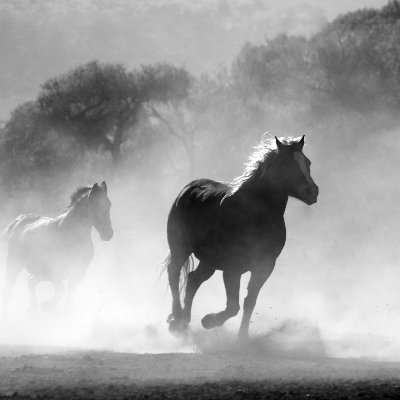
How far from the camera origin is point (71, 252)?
16859 millimetres

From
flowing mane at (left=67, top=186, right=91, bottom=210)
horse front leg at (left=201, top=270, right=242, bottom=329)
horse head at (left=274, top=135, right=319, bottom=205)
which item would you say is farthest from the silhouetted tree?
horse front leg at (left=201, top=270, right=242, bottom=329)

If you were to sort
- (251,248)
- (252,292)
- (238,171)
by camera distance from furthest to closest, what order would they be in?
(238,171) < (252,292) < (251,248)

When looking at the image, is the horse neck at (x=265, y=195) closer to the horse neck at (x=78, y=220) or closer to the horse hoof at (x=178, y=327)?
the horse hoof at (x=178, y=327)

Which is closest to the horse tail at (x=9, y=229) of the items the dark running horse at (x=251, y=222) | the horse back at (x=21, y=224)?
the horse back at (x=21, y=224)

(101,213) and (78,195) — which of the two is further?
(78,195)

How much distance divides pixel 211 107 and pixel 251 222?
62707mm

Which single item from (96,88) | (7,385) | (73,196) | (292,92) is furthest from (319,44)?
(7,385)

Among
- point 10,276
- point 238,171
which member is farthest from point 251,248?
point 238,171

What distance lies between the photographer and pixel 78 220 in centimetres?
1719

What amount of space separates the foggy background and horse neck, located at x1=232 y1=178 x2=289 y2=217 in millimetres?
1571

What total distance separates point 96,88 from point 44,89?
3165mm

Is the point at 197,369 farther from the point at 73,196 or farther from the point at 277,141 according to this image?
the point at 73,196

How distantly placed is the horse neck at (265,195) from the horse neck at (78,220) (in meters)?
4.29

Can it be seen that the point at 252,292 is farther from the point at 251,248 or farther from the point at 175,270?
the point at 175,270
